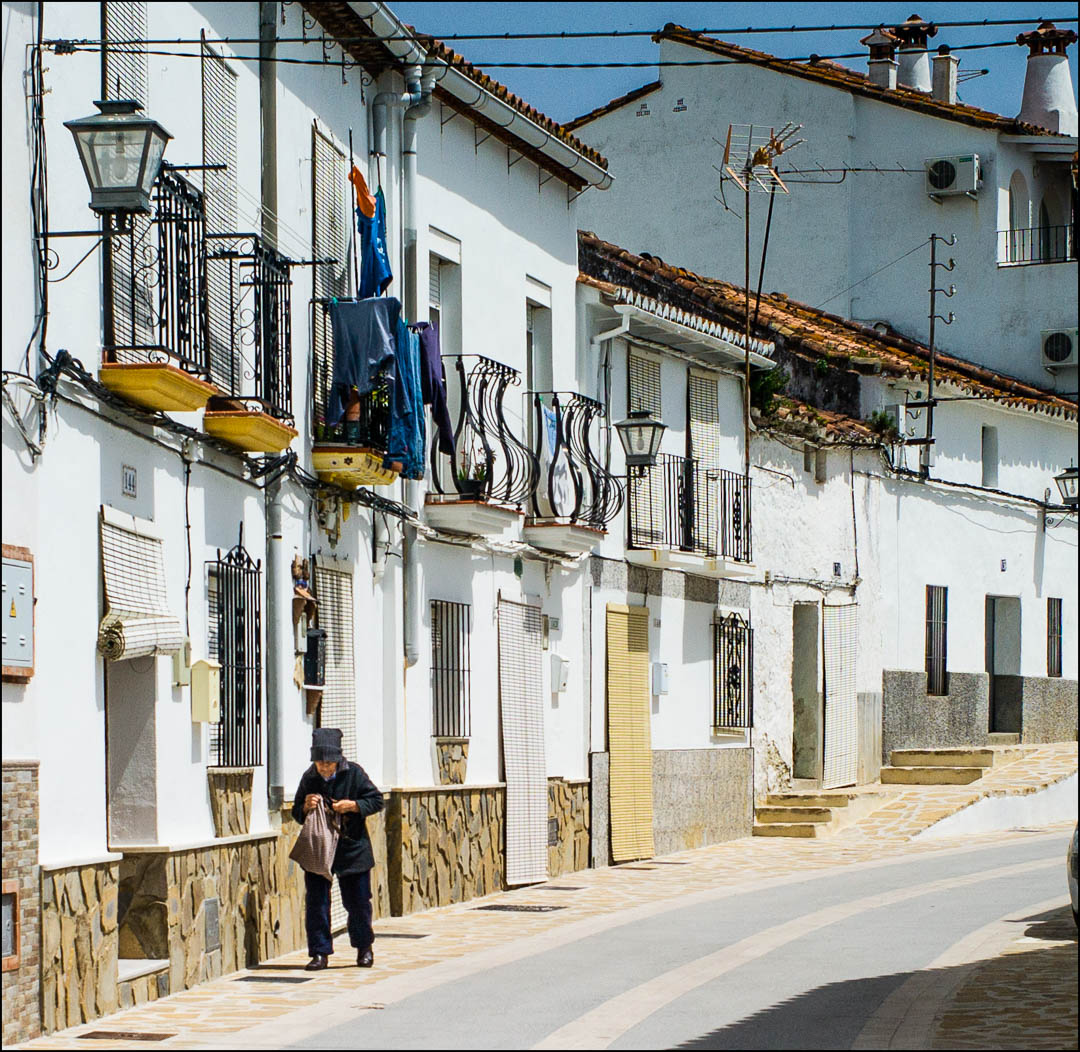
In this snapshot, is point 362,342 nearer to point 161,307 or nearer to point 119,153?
point 161,307

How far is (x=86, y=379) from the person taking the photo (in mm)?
11102

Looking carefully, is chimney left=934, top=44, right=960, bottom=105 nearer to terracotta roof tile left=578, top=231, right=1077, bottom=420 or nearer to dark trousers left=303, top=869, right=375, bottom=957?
terracotta roof tile left=578, top=231, right=1077, bottom=420

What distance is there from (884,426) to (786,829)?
709 centimetres

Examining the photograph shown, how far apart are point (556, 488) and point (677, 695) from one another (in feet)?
14.5

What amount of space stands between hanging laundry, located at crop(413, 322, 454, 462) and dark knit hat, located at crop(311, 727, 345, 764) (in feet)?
14.2

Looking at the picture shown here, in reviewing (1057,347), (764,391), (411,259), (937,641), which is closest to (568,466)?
(411,259)

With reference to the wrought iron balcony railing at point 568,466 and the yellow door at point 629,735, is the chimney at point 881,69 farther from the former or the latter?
the wrought iron balcony railing at point 568,466

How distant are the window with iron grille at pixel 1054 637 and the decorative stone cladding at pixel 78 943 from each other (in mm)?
25076

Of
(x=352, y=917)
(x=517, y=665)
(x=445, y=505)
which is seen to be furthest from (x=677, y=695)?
(x=352, y=917)

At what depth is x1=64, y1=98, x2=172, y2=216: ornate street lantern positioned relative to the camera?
10.5 meters

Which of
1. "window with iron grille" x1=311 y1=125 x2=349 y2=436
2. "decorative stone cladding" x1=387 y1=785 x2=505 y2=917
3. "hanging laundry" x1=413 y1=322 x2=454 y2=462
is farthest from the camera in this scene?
"hanging laundry" x1=413 y1=322 x2=454 y2=462

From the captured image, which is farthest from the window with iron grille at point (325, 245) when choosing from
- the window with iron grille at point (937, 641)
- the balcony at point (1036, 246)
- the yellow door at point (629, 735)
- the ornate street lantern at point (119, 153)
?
the balcony at point (1036, 246)

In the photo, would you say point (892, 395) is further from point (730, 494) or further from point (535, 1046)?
point (535, 1046)

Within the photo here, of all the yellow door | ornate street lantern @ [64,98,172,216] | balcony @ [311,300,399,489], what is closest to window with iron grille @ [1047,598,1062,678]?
the yellow door
